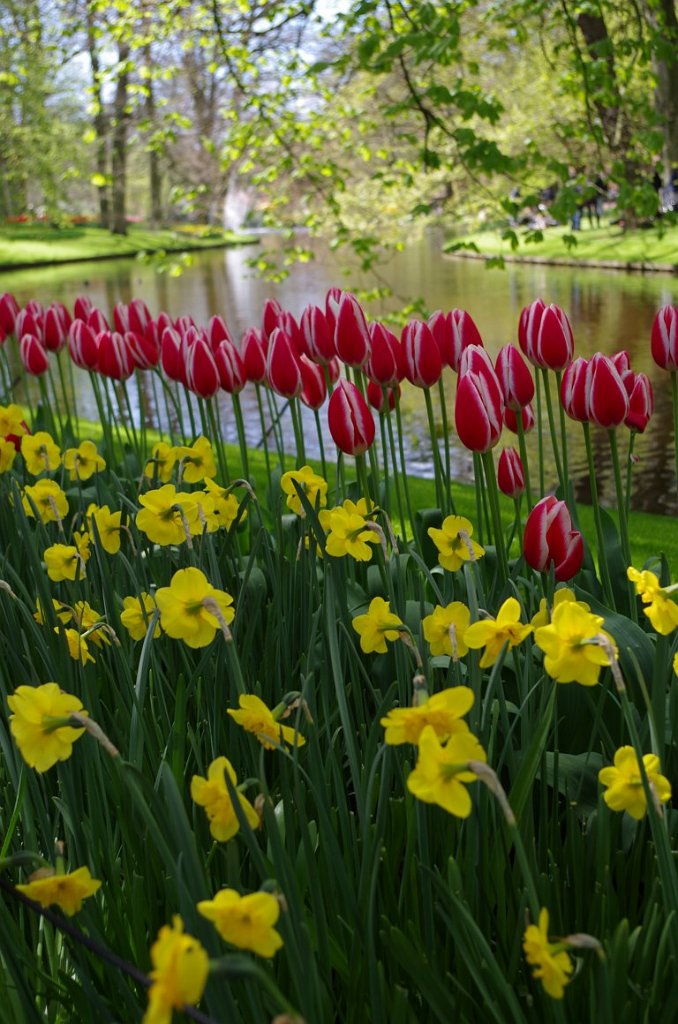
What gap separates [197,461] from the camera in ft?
8.75

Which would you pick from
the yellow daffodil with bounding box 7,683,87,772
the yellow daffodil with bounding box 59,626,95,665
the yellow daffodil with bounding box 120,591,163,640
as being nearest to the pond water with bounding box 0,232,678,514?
the yellow daffodil with bounding box 120,591,163,640

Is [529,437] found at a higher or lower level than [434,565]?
lower

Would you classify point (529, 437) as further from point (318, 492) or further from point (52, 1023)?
point (52, 1023)

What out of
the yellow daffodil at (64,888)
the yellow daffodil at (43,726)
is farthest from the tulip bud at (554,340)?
the yellow daffodil at (64,888)

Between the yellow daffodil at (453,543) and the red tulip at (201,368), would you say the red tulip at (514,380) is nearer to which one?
the yellow daffodil at (453,543)

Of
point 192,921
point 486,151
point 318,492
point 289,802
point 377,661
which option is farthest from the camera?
point 486,151

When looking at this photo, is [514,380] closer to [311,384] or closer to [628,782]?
[311,384]

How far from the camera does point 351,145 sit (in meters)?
8.56

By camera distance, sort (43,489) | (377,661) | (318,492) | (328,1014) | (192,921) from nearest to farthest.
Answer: (192,921) → (328,1014) → (377,661) → (318,492) → (43,489)

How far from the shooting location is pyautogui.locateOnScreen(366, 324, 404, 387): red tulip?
2.76 metres

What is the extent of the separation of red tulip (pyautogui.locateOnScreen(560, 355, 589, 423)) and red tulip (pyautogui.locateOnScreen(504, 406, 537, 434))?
0.25 meters

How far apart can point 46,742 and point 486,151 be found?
5745 mm

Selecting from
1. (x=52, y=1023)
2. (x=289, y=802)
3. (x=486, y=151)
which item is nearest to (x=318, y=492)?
(x=289, y=802)

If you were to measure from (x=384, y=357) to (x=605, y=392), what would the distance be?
68cm
